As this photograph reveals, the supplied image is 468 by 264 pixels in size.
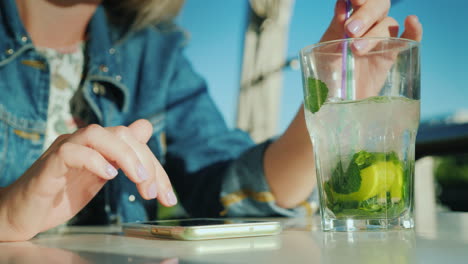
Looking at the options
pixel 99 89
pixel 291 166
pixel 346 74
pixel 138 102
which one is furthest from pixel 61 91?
pixel 346 74

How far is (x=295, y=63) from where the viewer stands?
3184 millimetres

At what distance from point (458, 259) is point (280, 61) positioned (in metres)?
2.97

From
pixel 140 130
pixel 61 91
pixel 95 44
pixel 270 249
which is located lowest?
A: pixel 270 249

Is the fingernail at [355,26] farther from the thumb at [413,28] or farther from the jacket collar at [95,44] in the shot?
the jacket collar at [95,44]

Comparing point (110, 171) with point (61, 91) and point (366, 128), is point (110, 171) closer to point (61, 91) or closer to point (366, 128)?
point (366, 128)

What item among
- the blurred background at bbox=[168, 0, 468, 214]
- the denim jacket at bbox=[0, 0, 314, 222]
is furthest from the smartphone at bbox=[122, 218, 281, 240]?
the blurred background at bbox=[168, 0, 468, 214]

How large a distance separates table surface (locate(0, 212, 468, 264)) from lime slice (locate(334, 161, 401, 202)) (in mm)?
41

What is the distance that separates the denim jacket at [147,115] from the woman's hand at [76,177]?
1.49 ft

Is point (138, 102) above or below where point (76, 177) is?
above

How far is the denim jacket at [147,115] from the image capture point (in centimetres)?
102

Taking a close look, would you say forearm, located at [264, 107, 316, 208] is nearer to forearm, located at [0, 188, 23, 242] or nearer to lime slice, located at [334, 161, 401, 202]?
lime slice, located at [334, 161, 401, 202]

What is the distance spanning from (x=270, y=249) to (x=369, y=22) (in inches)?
14.4

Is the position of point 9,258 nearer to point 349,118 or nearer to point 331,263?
point 331,263

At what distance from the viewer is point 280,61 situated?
127 inches
